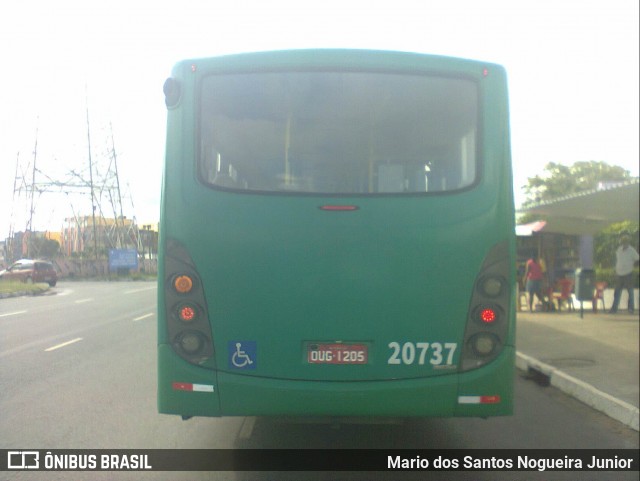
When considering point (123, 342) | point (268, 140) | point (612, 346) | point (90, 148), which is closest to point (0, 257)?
point (90, 148)

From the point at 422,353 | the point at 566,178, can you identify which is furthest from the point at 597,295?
the point at 566,178

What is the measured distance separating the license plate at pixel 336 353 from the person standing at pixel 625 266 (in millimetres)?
12944

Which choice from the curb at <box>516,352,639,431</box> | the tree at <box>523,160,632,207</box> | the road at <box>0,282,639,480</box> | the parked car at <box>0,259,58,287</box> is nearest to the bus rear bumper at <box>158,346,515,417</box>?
the road at <box>0,282,639,480</box>

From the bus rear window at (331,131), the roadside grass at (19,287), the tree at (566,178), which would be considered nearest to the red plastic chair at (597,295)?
the bus rear window at (331,131)

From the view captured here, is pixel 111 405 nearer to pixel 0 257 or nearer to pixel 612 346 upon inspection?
pixel 0 257

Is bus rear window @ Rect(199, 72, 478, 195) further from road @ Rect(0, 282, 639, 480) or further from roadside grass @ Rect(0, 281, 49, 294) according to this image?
roadside grass @ Rect(0, 281, 49, 294)

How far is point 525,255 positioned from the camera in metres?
28.1

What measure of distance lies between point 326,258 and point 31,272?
2.90m

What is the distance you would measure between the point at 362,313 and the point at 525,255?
24.8 m

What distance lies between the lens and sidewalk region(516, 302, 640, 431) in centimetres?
769

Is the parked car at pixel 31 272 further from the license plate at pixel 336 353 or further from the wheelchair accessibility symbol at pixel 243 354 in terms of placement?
the license plate at pixel 336 353

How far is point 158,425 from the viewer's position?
6.32 metres

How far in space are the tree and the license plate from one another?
44.0 m

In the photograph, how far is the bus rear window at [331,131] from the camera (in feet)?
15.6
